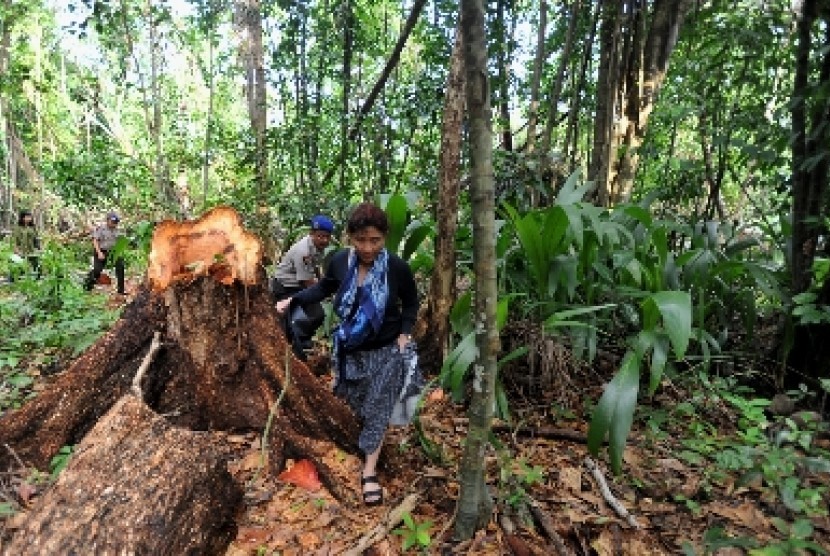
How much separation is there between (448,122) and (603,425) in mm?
2088

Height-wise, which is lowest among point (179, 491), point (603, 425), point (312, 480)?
point (312, 480)

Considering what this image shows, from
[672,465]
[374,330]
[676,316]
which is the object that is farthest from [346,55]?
[672,465]

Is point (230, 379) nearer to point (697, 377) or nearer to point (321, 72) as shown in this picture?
point (697, 377)

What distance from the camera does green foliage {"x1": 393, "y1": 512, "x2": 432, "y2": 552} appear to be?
95.4 inches

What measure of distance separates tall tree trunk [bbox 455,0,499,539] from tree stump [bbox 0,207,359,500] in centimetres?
85

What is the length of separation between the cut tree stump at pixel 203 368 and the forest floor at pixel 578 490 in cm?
16

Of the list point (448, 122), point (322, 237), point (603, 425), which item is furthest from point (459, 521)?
point (322, 237)

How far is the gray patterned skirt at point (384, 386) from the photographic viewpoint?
288 cm

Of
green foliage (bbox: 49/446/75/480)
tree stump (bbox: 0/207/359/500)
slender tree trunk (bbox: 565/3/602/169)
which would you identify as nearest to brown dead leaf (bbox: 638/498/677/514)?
tree stump (bbox: 0/207/359/500)

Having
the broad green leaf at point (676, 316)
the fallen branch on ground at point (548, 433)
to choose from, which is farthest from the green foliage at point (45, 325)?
the broad green leaf at point (676, 316)

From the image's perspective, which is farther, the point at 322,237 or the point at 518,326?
the point at 322,237

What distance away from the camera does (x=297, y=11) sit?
28.9 feet

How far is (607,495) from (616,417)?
467 millimetres

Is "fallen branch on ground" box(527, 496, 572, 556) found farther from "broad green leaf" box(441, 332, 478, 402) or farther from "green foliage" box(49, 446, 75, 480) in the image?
"green foliage" box(49, 446, 75, 480)
